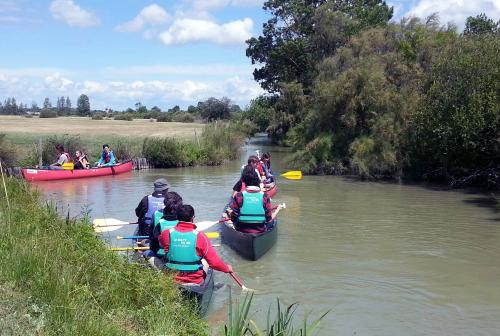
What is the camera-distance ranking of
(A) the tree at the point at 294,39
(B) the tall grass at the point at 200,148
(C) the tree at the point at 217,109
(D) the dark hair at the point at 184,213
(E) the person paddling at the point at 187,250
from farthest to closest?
(C) the tree at the point at 217,109
(A) the tree at the point at 294,39
(B) the tall grass at the point at 200,148
(E) the person paddling at the point at 187,250
(D) the dark hair at the point at 184,213

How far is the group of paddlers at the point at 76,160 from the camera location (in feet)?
80.2

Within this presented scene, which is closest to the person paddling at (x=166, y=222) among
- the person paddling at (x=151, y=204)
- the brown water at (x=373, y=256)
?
the brown water at (x=373, y=256)

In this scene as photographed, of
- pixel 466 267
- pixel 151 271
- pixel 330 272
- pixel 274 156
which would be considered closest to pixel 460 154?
pixel 466 267

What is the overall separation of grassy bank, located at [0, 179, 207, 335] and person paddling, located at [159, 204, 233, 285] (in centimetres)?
61

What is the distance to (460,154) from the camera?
2066 cm

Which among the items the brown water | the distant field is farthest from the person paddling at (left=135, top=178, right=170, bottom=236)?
the distant field

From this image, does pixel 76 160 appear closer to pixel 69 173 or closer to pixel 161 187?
pixel 69 173

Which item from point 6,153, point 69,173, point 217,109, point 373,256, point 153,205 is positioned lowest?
point 373,256

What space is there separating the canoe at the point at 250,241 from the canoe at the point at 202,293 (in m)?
3.00

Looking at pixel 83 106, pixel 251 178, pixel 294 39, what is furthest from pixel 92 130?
pixel 83 106

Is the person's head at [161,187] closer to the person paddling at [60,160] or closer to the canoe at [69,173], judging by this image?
the canoe at [69,173]

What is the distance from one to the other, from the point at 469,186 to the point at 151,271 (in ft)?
60.3

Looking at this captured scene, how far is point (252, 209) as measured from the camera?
1141 centimetres

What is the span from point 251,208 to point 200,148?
21.8m
